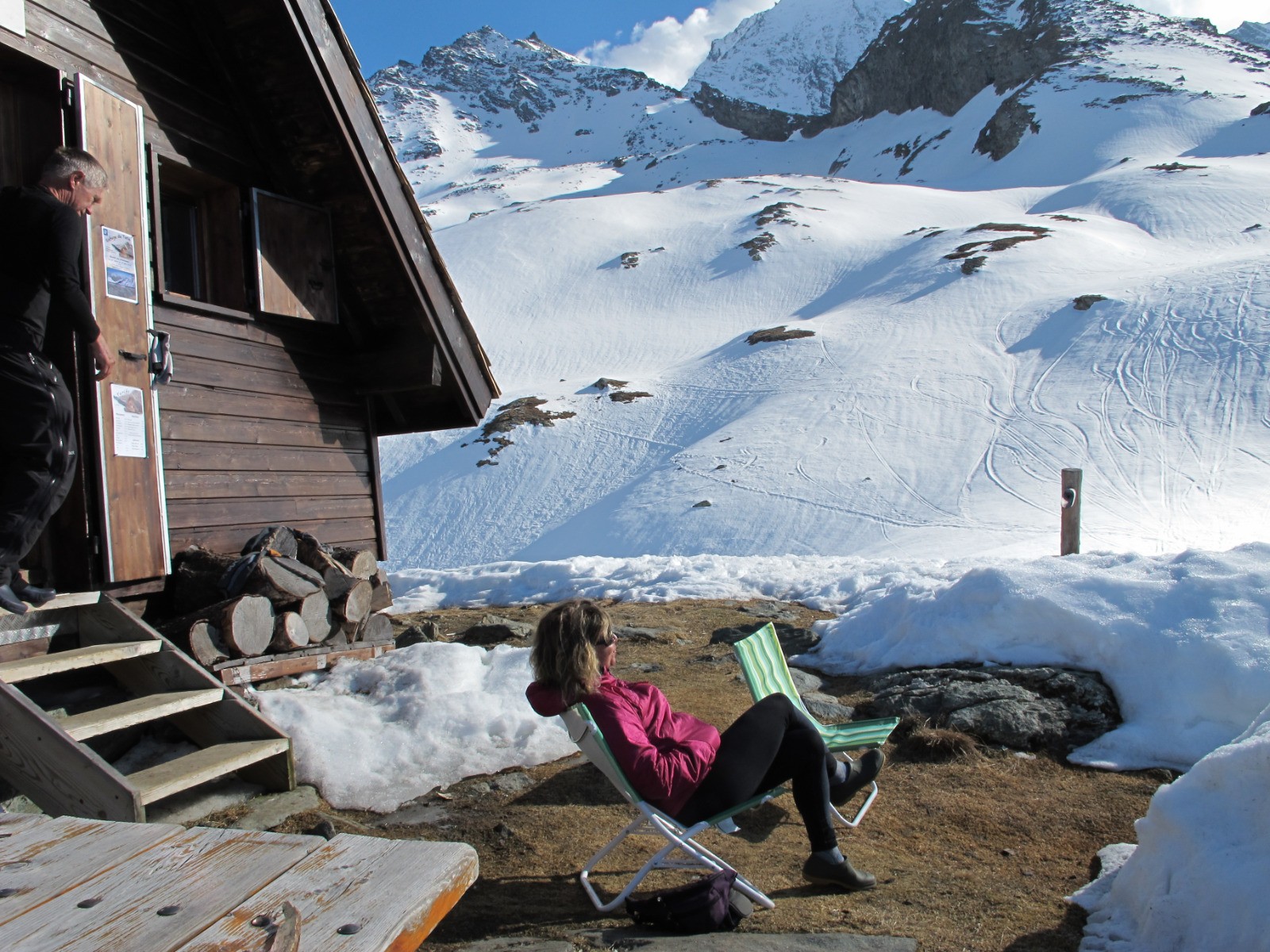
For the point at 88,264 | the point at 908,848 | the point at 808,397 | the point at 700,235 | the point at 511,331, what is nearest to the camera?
the point at 908,848

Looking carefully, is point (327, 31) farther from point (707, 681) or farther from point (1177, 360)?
point (1177, 360)

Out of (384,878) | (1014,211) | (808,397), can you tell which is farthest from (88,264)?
(1014,211)

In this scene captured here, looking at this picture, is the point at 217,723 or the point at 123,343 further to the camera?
the point at 123,343

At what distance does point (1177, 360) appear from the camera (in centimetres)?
2469

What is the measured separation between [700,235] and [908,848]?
55.3 metres

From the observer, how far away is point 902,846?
4203 millimetres

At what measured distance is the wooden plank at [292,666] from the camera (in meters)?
5.46

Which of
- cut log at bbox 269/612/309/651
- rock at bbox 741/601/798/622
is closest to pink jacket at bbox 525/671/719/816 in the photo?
cut log at bbox 269/612/309/651

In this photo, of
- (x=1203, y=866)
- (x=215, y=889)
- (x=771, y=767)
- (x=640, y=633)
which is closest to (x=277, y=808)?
(x=771, y=767)

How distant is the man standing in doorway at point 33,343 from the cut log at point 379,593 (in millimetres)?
2843

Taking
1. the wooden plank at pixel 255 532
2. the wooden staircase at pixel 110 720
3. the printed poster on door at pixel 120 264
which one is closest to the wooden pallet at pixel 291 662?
the wooden staircase at pixel 110 720

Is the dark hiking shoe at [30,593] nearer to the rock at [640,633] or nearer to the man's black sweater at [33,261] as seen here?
the man's black sweater at [33,261]

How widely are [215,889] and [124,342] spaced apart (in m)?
4.27

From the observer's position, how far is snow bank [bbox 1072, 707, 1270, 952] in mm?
2650
